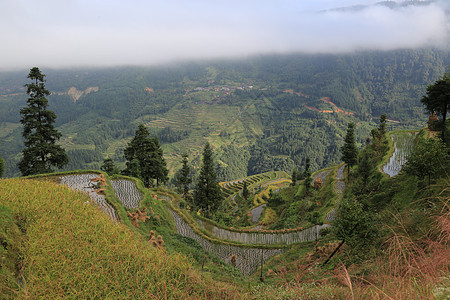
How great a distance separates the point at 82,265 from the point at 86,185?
42.9 ft

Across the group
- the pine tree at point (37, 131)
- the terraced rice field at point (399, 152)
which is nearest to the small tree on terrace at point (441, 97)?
the terraced rice field at point (399, 152)

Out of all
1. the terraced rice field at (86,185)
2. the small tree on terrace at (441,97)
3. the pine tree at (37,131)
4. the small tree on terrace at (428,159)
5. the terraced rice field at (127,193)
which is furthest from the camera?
the small tree on terrace at (441,97)

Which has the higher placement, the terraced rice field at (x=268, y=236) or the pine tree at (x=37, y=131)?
the pine tree at (x=37, y=131)

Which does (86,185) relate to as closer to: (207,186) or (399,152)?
(207,186)

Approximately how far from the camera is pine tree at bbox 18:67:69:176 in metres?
20.4

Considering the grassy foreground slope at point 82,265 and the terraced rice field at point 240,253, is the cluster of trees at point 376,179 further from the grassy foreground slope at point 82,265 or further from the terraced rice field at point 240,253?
the grassy foreground slope at point 82,265

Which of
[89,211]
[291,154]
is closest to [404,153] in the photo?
[89,211]

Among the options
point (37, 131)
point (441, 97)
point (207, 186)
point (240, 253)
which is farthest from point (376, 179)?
point (37, 131)

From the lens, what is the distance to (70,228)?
7430mm

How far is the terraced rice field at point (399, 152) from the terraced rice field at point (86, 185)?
27.9 meters

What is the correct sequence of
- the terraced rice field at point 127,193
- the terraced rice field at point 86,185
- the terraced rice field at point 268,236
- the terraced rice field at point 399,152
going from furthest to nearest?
the terraced rice field at point 399,152
the terraced rice field at point 268,236
the terraced rice field at point 127,193
the terraced rice field at point 86,185

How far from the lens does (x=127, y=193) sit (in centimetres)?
1822

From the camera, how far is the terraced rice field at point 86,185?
45.5ft

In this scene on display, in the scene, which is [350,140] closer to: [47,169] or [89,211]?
[89,211]
